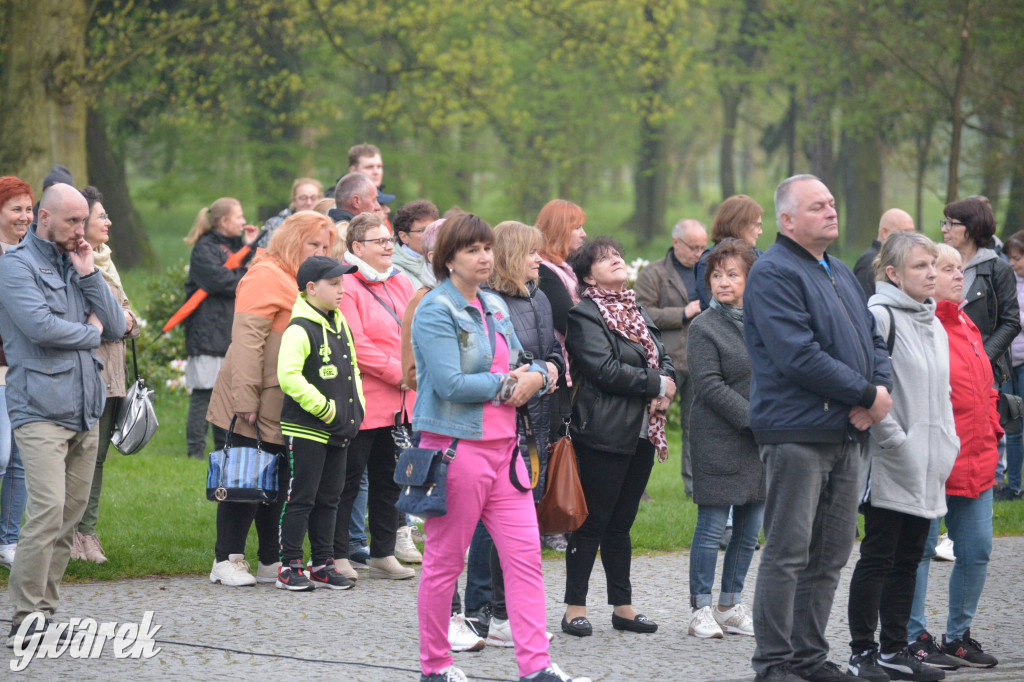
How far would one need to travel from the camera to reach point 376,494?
24.7 feet

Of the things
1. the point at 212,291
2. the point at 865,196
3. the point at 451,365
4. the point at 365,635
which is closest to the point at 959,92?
the point at 212,291

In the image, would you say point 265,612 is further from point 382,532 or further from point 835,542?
point 835,542

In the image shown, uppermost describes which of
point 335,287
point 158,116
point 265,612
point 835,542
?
point 158,116

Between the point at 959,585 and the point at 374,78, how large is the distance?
1218 inches

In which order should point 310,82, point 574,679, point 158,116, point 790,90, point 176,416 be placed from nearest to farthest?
point 574,679, point 176,416, point 158,116, point 310,82, point 790,90

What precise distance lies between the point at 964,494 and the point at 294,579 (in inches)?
149

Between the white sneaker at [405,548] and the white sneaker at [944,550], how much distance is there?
3522mm

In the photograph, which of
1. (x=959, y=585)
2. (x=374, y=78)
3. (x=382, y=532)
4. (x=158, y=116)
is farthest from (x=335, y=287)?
(x=374, y=78)

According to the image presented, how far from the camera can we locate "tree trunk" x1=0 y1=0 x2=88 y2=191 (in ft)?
46.0

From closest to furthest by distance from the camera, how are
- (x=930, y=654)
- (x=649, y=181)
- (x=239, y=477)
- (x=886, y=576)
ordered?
(x=886, y=576)
(x=930, y=654)
(x=239, y=477)
(x=649, y=181)

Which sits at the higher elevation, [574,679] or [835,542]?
[835,542]

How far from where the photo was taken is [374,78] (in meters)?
34.8

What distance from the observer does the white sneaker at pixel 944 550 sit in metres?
8.03

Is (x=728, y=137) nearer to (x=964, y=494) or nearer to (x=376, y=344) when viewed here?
(x=376, y=344)
